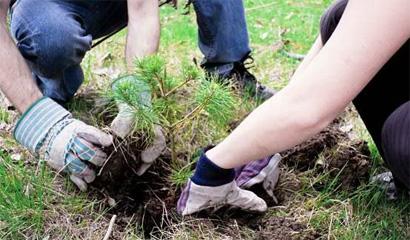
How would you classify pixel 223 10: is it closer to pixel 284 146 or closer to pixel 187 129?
pixel 187 129

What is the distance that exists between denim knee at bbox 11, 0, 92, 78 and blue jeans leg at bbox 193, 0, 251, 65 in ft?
1.44

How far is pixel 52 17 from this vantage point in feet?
6.15

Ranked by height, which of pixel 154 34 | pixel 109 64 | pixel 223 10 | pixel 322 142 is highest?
pixel 154 34

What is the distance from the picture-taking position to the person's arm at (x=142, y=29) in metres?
1.67

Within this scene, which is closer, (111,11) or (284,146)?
(284,146)

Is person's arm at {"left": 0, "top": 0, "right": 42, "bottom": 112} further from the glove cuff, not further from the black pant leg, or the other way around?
the black pant leg

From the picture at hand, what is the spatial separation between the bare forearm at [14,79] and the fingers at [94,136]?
0.20 m

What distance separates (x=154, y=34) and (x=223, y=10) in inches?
21.9

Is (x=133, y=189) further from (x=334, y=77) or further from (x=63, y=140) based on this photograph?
(x=334, y=77)

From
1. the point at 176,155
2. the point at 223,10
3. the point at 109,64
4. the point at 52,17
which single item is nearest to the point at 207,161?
the point at 176,155

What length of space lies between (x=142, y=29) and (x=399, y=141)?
74cm

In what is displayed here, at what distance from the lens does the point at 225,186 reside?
1440 millimetres

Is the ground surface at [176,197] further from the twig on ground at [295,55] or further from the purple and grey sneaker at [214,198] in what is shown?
the twig on ground at [295,55]

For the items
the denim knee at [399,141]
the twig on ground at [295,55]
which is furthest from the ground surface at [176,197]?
the twig on ground at [295,55]
